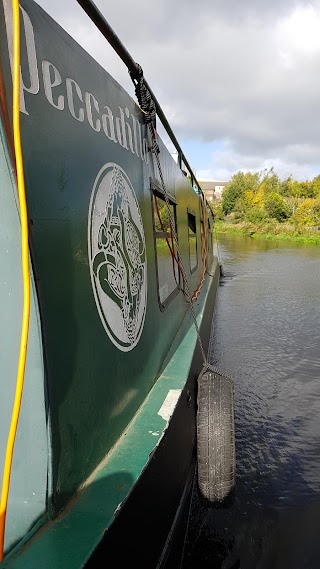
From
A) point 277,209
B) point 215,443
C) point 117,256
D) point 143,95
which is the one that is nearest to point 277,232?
point 277,209

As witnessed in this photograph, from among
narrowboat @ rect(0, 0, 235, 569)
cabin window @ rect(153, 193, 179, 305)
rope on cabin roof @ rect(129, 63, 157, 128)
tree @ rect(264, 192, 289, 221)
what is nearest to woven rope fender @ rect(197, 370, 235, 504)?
narrowboat @ rect(0, 0, 235, 569)

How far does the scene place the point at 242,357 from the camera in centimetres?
616

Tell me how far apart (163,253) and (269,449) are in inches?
80.8

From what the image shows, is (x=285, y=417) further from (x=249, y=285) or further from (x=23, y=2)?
(x=249, y=285)

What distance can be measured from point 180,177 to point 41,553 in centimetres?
425

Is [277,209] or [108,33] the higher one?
[108,33]

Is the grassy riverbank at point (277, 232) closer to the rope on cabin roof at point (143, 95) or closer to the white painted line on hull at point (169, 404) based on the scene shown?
the rope on cabin roof at point (143, 95)

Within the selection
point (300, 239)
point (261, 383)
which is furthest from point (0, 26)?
point (300, 239)

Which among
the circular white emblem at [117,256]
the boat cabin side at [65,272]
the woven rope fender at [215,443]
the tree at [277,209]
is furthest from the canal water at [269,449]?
the tree at [277,209]

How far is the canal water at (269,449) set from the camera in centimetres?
267

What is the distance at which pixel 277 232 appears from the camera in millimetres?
36875

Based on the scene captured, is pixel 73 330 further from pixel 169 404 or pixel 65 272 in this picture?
pixel 169 404

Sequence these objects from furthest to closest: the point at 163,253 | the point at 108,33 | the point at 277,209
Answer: the point at 277,209 < the point at 163,253 < the point at 108,33

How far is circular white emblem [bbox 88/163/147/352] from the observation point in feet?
6.02
